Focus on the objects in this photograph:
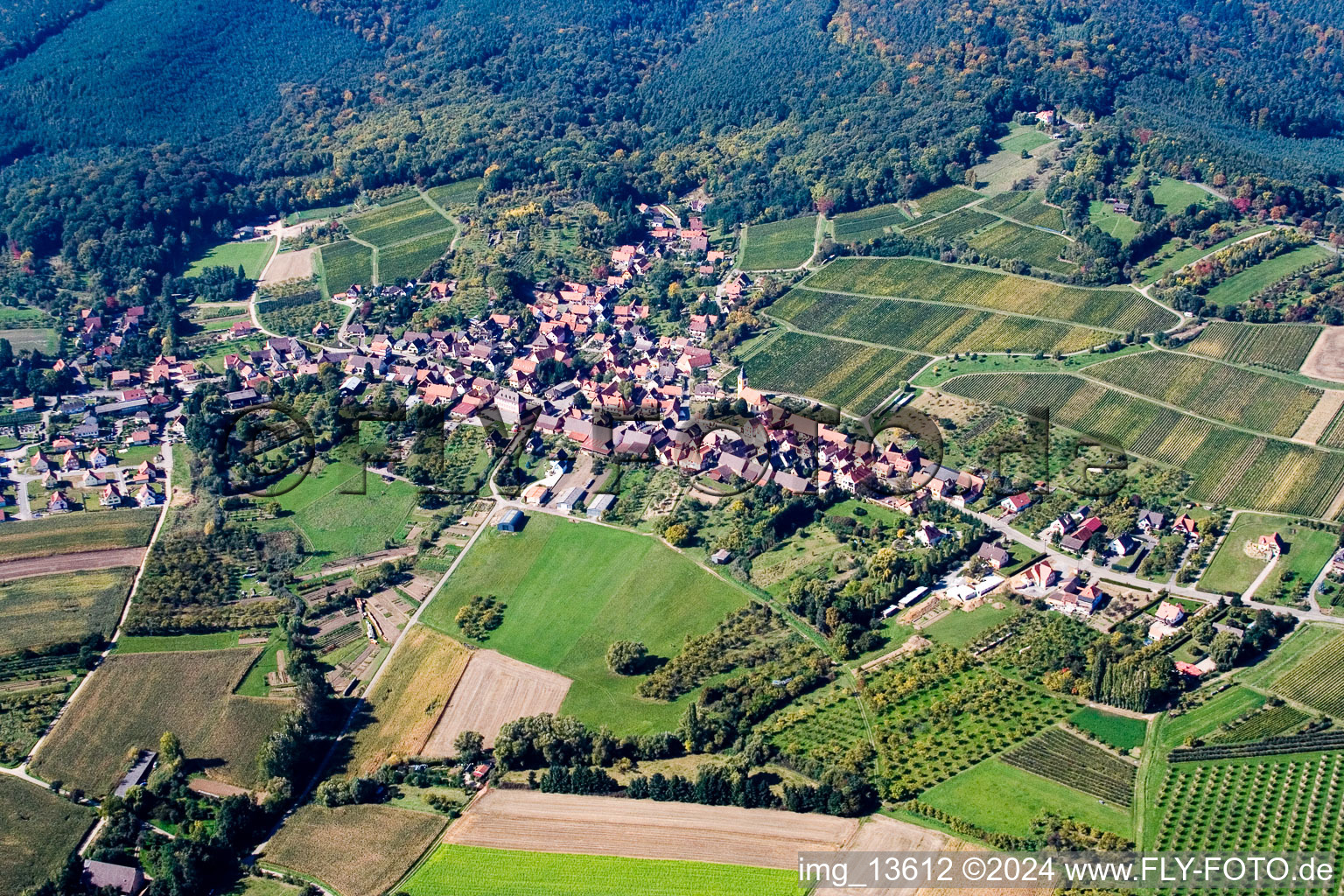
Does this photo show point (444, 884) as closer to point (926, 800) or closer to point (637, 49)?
point (926, 800)

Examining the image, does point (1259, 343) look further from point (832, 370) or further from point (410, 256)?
point (410, 256)

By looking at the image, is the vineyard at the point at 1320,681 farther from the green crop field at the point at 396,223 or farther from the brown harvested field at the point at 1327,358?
the green crop field at the point at 396,223

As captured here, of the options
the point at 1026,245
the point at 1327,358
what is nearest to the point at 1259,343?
the point at 1327,358

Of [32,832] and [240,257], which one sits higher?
[240,257]

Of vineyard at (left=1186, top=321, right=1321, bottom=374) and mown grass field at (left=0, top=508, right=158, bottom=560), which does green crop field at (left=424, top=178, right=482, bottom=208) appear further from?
vineyard at (left=1186, top=321, right=1321, bottom=374)

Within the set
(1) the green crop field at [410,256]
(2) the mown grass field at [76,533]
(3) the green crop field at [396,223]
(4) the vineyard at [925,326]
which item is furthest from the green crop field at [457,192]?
(2) the mown grass field at [76,533]

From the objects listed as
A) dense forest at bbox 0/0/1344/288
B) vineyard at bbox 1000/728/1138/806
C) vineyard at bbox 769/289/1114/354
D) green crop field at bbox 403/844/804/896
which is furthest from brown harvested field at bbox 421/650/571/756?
dense forest at bbox 0/0/1344/288
